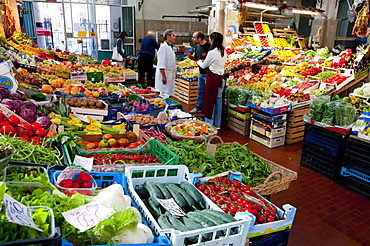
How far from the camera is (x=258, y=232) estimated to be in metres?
2.08

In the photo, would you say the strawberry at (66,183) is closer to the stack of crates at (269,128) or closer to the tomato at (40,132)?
the tomato at (40,132)

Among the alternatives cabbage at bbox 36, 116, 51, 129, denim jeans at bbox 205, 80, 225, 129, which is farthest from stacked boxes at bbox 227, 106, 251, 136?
cabbage at bbox 36, 116, 51, 129

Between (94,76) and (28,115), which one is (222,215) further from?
(94,76)

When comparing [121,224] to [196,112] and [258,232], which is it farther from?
[196,112]

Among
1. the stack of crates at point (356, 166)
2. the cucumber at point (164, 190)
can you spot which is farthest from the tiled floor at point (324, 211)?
the cucumber at point (164, 190)

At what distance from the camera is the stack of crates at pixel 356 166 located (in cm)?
405

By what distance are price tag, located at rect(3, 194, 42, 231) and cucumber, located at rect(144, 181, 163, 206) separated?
938 mm

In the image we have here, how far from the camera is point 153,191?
219cm

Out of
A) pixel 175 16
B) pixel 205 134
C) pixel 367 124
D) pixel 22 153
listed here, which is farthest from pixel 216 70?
pixel 175 16

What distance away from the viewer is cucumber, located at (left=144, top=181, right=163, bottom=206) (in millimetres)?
2125

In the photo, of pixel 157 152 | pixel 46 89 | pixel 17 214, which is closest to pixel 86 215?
pixel 17 214

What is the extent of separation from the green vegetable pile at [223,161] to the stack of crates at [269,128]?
2.29 meters

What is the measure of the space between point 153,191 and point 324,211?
2610 mm

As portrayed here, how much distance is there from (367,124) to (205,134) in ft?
7.46
